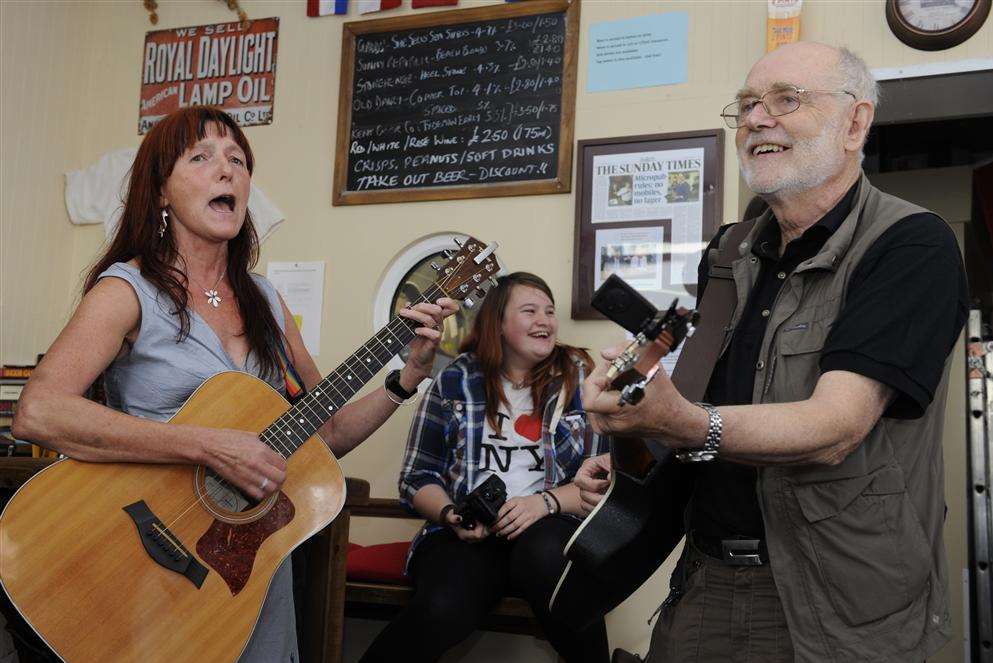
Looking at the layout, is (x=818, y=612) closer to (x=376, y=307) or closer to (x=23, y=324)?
(x=376, y=307)

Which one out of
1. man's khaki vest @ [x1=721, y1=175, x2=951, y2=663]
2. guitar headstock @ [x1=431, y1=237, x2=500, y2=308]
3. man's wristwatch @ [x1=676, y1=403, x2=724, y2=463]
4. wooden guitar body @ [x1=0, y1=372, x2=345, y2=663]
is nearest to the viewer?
man's wristwatch @ [x1=676, y1=403, x2=724, y2=463]

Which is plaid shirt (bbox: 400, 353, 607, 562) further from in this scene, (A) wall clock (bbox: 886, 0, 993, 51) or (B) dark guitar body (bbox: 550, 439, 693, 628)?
(A) wall clock (bbox: 886, 0, 993, 51)

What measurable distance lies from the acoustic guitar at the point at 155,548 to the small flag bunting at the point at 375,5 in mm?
2384

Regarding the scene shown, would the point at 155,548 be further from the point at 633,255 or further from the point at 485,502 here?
the point at 633,255

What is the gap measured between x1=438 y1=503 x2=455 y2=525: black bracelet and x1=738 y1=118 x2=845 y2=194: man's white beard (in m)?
1.58

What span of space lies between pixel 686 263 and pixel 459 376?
939mm

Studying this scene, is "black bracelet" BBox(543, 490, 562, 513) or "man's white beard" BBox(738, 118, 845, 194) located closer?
"man's white beard" BBox(738, 118, 845, 194)

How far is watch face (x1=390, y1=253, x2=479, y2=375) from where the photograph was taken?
3836mm

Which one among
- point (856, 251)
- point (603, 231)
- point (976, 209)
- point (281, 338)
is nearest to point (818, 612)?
point (856, 251)

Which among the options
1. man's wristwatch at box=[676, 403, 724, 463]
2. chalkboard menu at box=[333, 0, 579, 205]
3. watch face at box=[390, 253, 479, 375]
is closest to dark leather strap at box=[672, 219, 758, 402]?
man's wristwatch at box=[676, 403, 724, 463]

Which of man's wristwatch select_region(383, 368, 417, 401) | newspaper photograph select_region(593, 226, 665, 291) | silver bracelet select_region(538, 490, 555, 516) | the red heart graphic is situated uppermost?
newspaper photograph select_region(593, 226, 665, 291)

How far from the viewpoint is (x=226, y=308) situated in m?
2.29

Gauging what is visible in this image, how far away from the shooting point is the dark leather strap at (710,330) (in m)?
1.83

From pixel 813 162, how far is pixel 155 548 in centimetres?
151
